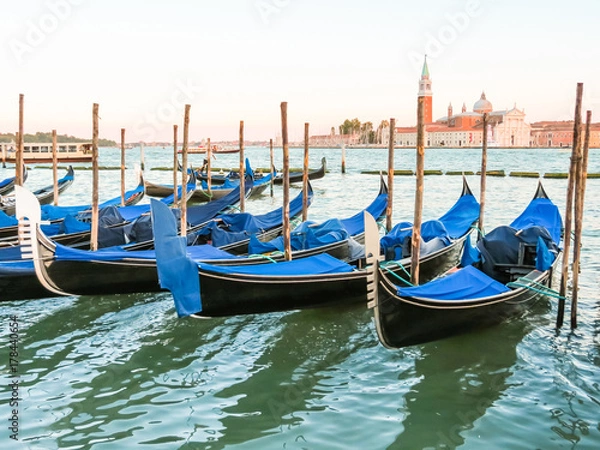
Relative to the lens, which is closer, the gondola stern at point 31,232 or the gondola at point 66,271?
the gondola stern at point 31,232

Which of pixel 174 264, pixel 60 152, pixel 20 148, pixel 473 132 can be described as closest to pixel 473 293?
pixel 174 264

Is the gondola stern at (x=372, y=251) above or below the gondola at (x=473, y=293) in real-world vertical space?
above

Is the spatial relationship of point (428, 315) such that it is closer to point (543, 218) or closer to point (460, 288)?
point (460, 288)

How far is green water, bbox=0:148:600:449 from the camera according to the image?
336 centimetres

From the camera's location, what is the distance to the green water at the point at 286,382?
132 inches

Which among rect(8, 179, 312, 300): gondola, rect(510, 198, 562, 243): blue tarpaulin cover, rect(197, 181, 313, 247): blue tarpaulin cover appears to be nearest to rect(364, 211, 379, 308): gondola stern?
rect(8, 179, 312, 300): gondola

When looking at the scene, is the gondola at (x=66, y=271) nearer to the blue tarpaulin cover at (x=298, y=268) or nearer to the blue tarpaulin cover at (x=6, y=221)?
the blue tarpaulin cover at (x=298, y=268)

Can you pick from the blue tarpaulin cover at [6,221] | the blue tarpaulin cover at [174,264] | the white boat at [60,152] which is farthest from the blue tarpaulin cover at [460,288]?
the white boat at [60,152]

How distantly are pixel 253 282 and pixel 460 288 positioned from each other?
151 centimetres

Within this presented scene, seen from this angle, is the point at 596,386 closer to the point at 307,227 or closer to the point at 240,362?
the point at 240,362

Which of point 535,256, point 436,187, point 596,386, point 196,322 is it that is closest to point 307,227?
point 196,322

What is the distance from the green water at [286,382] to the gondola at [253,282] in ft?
0.94

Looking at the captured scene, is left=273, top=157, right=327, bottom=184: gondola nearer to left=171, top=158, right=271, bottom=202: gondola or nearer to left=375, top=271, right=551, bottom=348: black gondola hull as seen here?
left=171, top=158, right=271, bottom=202: gondola

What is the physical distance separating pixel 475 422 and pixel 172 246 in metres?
2.17
